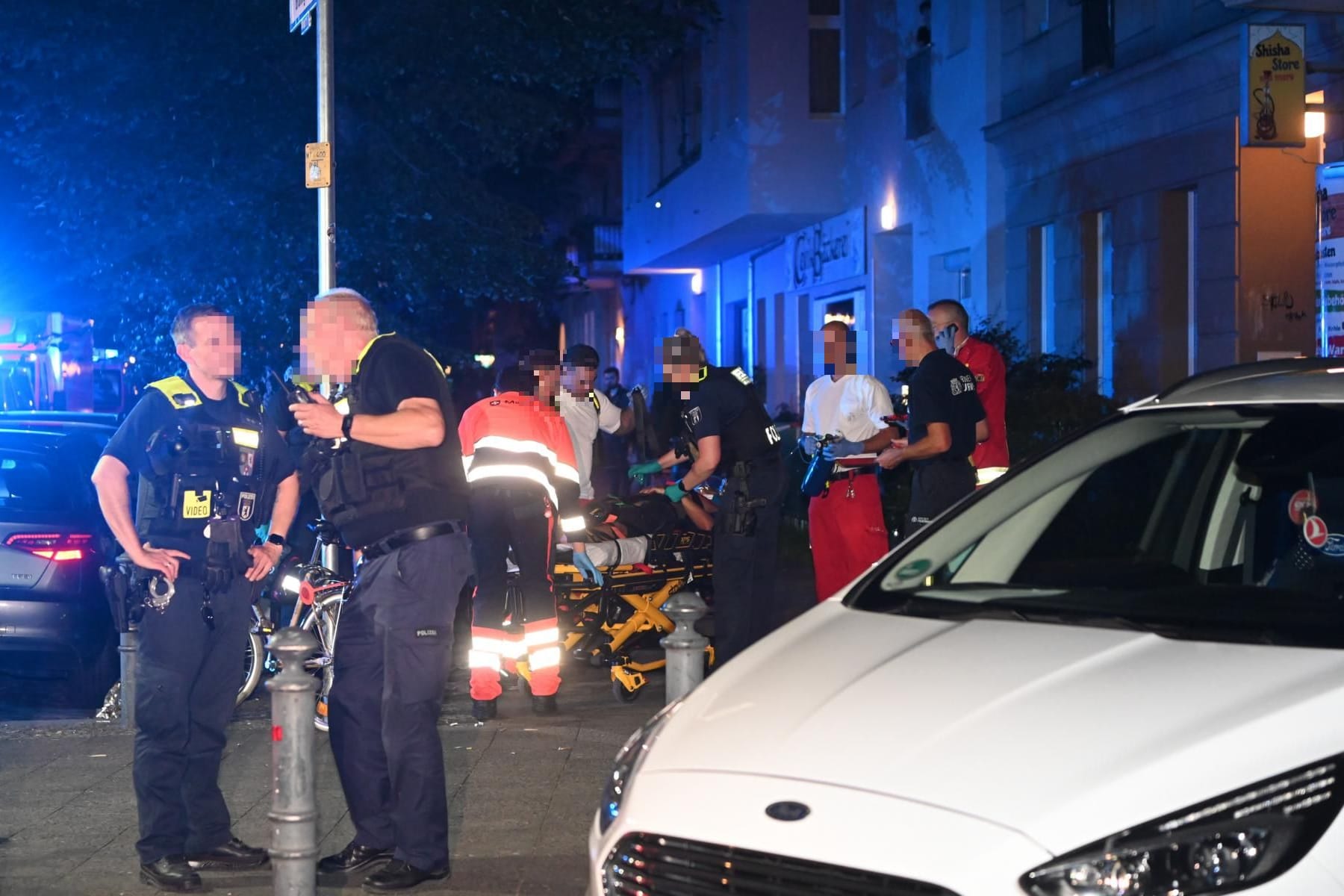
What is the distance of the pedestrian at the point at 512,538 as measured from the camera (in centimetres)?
839

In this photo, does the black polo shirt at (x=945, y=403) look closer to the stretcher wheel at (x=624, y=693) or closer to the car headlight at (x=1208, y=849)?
the stretcher wheel at (x=624, y=693)

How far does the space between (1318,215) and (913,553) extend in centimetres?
783

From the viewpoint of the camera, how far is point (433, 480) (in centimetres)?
556

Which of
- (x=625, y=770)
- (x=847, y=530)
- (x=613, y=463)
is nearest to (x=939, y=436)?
(x=847, y=530)

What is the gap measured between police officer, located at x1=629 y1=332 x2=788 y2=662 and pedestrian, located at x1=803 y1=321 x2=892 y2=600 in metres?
0.50

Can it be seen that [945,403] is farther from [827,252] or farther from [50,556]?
[827,252]

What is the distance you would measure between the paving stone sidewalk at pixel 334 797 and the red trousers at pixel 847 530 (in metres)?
1.25

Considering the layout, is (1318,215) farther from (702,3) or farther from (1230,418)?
(702,3)

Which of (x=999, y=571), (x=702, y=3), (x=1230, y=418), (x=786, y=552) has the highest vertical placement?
(x=702, y=3)

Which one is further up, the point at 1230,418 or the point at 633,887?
the point at 1230,418

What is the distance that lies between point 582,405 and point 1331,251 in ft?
16.8

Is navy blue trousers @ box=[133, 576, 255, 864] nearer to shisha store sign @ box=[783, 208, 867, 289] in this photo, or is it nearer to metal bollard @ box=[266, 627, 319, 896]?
metal bollard @ box=[266, 627, 319, 896]

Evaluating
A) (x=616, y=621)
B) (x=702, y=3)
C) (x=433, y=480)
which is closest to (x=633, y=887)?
(x=433, y=480)

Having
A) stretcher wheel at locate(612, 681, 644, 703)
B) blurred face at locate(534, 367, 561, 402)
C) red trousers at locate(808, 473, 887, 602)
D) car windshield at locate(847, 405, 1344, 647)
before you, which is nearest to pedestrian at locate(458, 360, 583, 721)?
blurred face at locate(534, 367, 561, 402)
